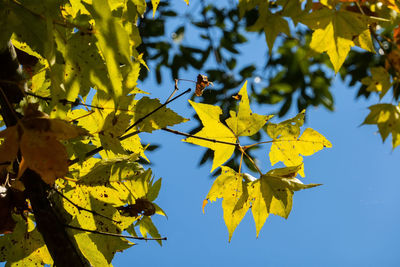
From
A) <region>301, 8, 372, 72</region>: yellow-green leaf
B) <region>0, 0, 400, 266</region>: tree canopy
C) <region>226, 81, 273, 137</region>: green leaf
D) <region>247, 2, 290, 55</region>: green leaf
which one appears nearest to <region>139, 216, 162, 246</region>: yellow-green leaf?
<region>0, 0, 400, 266</region>: tree canopy

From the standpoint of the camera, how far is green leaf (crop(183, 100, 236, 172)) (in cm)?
68

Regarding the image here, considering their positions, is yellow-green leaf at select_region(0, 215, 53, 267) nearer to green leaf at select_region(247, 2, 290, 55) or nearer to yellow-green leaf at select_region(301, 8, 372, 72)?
yellow-green leaf at select_region(301, 8, 372, 72)

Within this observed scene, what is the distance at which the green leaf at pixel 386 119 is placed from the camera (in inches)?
54.2

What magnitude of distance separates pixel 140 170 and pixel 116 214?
8cm

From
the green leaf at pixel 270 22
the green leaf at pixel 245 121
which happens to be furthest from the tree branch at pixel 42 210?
the green leaf at pixel 270 22

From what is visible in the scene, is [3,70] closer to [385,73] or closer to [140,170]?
[140,170]

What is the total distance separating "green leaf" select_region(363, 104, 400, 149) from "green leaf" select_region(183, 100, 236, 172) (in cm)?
88

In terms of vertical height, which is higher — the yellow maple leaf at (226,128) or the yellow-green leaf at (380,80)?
the yellow-green leaf at (380,80)

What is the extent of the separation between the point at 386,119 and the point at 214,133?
3.12 feet

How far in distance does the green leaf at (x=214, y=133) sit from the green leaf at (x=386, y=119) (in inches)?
34.5

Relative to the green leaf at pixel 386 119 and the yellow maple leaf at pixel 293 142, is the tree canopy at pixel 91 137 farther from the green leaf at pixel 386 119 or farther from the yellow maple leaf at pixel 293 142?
the green leaf at pixel 386 119

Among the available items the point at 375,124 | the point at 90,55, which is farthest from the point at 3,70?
the point at 375,124

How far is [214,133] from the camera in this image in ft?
2.34

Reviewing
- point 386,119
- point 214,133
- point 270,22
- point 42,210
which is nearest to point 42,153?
point 42,210
